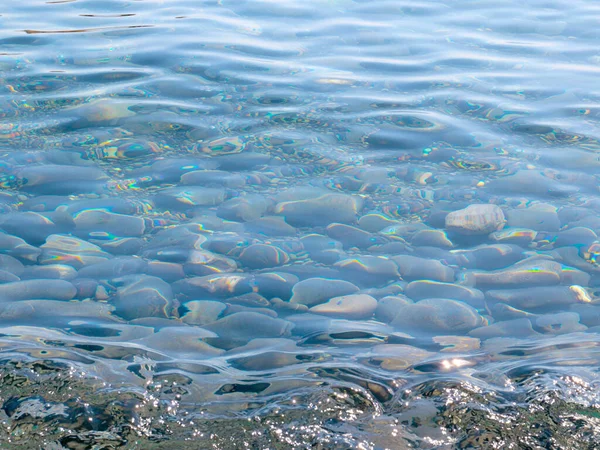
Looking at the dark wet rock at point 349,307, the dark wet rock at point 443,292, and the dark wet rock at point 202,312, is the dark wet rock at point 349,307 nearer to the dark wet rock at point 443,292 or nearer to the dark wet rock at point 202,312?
the dark wet rock at point 443,292

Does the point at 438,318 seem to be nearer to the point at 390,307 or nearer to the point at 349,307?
the point at 390,307

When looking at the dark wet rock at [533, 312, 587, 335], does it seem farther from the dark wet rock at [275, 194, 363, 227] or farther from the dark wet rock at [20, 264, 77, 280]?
the dark wet rock at [20, 264, 77, 280]

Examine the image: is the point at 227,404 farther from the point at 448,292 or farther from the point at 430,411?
the point at 448,292

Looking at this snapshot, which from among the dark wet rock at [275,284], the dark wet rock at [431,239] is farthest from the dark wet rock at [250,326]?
the dark wet rock at [431,239]

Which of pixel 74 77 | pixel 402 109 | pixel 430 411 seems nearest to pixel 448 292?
pixel 430 411

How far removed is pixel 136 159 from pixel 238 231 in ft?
3.44

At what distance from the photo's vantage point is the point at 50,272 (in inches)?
117

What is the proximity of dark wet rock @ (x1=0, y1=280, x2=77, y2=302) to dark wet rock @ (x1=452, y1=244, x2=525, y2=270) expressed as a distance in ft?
6.13

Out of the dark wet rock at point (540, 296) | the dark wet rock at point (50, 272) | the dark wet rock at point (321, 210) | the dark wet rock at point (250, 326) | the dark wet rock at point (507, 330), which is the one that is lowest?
the dark wet rock at point (507, 330)

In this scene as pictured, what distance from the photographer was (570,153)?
4176mm

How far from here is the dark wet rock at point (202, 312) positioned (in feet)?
9.05

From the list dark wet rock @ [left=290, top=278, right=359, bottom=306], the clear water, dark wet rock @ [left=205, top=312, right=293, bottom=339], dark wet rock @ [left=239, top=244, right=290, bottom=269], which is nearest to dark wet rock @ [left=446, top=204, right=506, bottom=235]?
the clear water

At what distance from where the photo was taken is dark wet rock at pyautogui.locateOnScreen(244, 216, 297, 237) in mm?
3359

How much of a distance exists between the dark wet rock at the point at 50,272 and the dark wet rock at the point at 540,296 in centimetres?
195
